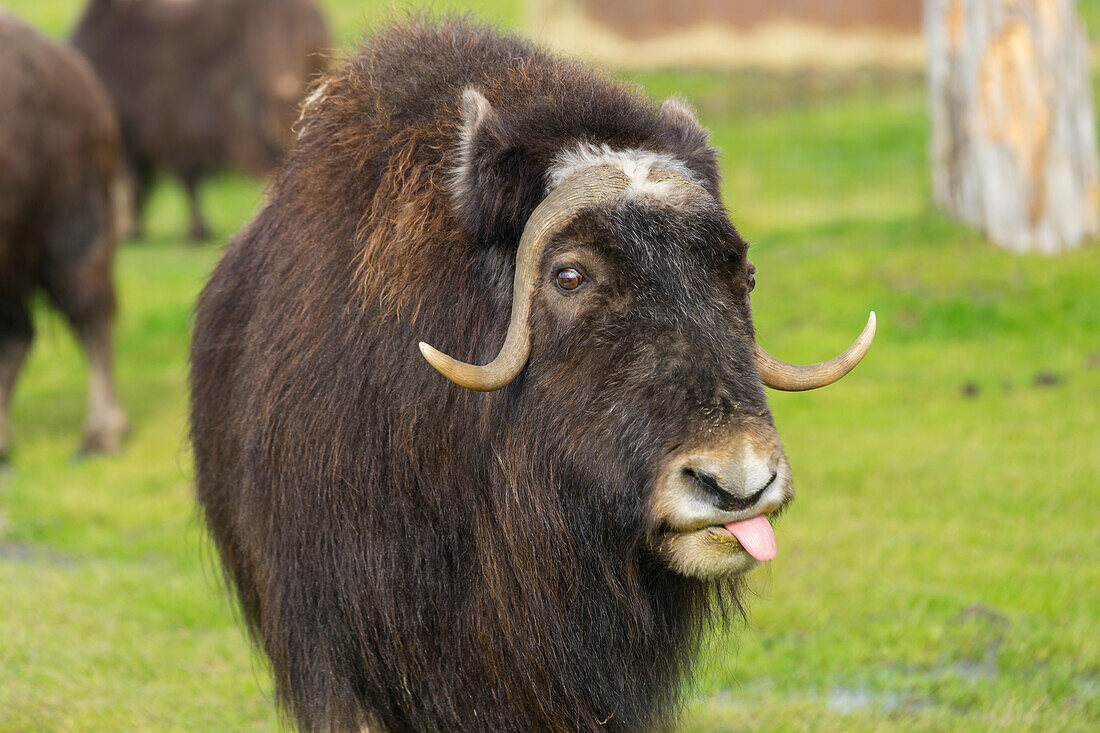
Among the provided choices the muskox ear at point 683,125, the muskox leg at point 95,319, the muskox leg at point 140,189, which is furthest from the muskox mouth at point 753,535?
the muskox leg at point 140,189

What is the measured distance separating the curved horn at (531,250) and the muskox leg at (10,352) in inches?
175

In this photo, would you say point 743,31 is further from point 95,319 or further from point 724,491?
point 724,491

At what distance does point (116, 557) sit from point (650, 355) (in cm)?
343

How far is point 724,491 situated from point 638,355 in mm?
303

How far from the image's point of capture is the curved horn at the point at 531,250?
2.23 m

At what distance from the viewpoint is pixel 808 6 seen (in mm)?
15242

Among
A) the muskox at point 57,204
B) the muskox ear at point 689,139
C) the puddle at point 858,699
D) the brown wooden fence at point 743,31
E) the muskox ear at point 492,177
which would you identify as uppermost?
the brown wooden fence at point 743,31

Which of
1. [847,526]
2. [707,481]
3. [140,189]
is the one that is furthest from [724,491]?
[140,189]

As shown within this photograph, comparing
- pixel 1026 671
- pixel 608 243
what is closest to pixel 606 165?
pixel 608 243

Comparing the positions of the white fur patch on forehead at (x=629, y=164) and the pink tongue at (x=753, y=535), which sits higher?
the white fur patch on forehead at (x=629, y=164)

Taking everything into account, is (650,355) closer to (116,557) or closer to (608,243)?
(608,243)

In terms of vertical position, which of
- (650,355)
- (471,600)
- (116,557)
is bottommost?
(116,557)

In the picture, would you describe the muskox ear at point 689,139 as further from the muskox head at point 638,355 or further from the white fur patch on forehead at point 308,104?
the white fur patch on forehead at point 308,104

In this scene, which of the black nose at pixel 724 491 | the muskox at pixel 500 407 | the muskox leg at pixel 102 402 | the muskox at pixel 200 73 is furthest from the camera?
the muskox at pixel 200 73
